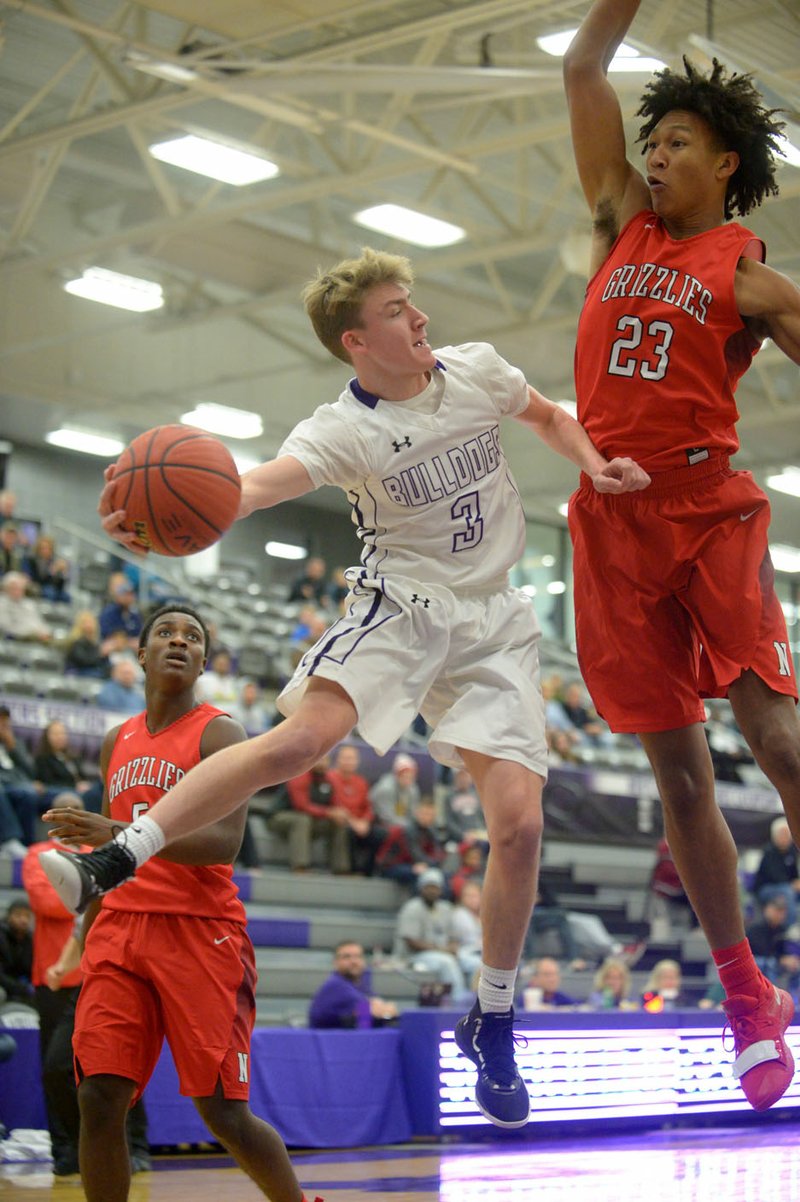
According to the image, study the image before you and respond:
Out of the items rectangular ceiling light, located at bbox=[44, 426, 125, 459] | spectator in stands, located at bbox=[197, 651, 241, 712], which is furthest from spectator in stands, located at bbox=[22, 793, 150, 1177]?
rectangular ceiling light, located at bbox=[44, 426, 125, 459]

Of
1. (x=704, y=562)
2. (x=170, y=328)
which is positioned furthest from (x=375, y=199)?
(x=704, y=562)

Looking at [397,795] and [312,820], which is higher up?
[397,795]

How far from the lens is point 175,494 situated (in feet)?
12.6

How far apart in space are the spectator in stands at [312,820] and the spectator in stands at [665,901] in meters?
3.37

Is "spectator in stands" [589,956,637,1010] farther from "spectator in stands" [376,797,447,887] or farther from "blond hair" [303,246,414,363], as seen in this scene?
"blond hair" [303,246,414,363]

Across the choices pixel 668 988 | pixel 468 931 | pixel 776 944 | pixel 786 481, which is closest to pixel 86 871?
pixel 468 931

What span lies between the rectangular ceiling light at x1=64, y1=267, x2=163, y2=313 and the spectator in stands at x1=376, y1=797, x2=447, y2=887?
760 cm

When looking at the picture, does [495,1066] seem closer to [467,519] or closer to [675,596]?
[675,596]

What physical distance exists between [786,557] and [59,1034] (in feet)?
77.4

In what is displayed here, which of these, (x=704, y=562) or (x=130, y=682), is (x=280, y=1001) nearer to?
(x=130, y=682)

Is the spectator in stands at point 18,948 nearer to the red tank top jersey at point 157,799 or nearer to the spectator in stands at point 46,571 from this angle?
the red tank top jersey at point 157,799

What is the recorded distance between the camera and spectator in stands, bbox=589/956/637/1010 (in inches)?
467

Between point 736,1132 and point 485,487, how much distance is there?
6.63 metres

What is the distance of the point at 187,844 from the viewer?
4.68 meters
